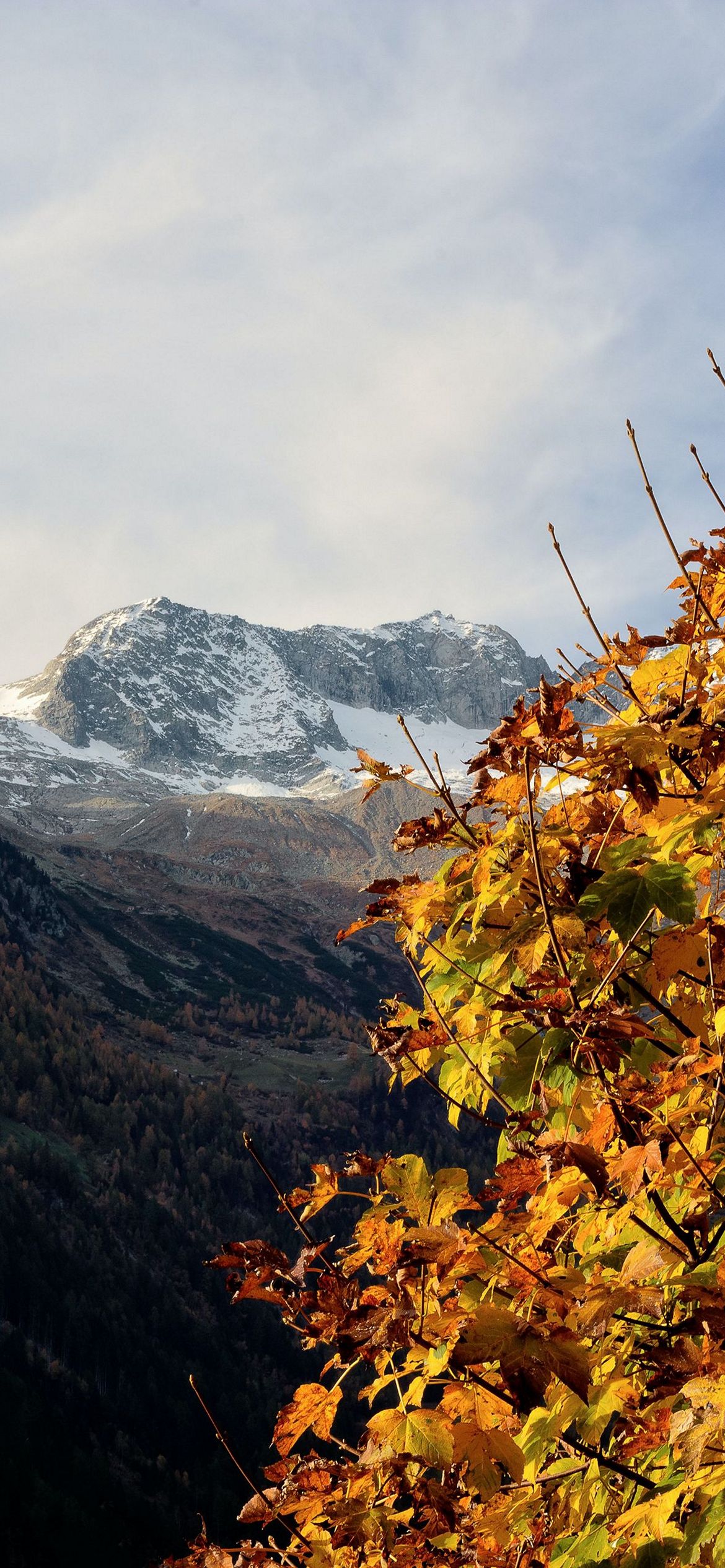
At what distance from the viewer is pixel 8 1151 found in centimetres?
2453

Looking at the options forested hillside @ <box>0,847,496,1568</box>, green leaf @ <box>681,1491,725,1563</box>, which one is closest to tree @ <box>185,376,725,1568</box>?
green leaf @ <box>681,1491,725,1563</box>

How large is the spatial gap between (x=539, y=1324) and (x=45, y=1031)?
3271 cm

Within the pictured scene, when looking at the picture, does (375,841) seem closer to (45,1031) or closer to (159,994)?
(159,994)

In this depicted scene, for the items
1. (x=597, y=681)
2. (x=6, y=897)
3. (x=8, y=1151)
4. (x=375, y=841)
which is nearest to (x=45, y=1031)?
(x=8, y=1151)

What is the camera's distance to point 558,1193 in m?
1.44

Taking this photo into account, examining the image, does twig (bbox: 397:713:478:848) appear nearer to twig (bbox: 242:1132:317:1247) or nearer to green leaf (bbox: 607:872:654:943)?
green leaf (bbox: 607:872:654:943)

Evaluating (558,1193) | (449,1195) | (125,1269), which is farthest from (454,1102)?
(125,1269)

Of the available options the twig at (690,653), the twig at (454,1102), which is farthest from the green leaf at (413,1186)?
the twig at (690,653)

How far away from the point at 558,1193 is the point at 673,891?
485mm

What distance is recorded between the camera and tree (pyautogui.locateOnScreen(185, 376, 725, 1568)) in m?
1.39

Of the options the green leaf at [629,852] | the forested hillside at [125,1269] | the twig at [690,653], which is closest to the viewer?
the green leaf at [629,852]

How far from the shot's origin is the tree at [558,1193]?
139cm

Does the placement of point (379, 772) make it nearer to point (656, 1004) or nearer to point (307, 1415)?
point (656, 1004)

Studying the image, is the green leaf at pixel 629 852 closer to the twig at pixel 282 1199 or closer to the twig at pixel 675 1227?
the twig at pixel 675 1227
